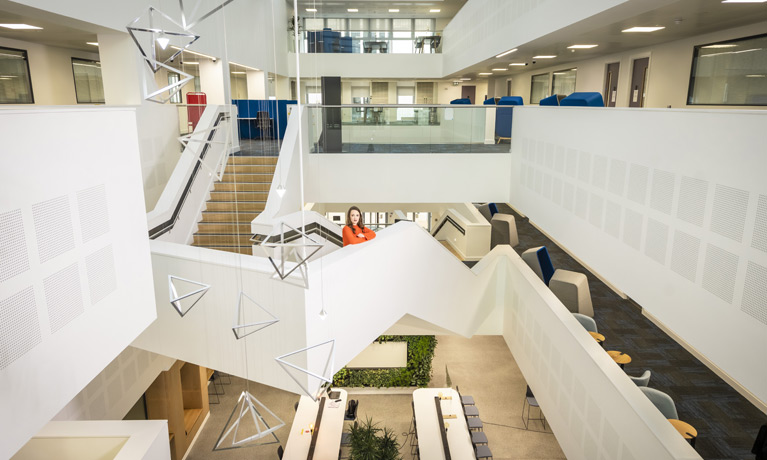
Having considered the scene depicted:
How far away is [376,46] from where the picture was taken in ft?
66.3

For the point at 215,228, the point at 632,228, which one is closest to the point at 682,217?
the point at 632,228

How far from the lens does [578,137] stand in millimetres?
6309

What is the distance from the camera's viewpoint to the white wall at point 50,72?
898cm

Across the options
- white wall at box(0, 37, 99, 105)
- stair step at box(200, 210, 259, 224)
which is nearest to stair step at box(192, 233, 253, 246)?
stair step at box(200, 210, 259, 224)

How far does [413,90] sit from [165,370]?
1743cm

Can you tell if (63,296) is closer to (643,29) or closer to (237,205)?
(237,205)

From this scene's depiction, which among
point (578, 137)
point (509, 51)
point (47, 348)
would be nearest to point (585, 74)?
point (509, 51)

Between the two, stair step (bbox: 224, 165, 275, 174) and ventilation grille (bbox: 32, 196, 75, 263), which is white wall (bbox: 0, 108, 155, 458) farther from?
stair step (bbox: 224, 165, 275, 174)

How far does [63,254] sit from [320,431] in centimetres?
796

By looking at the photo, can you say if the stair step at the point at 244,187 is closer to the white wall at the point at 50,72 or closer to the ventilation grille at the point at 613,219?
the white wall at the point at 50,72

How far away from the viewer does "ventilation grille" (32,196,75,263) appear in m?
3.25

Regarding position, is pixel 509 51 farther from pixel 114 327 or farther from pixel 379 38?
pixel 379 38

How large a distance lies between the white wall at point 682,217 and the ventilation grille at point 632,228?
0.01 metres

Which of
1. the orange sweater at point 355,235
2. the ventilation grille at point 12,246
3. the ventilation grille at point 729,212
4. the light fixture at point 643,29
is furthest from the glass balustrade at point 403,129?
the ventilation grille at point 12,246
